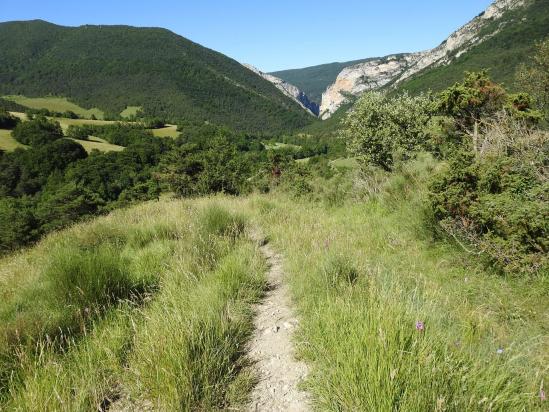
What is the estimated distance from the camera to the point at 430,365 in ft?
6.42

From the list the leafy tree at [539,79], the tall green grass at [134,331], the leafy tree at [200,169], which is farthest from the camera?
the leafy tree at [200,169]

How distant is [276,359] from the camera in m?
2.81

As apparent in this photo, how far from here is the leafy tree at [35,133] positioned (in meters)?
89.4

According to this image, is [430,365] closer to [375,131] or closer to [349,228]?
[349,228]

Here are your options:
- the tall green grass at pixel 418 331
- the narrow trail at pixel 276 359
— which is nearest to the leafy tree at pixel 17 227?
the narrow trail at pixel 276 359

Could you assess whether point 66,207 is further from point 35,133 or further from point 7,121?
point 7,121

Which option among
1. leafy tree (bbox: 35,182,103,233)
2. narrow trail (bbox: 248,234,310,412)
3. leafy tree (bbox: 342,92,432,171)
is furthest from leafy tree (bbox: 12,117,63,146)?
narrow trail (bbox: 248,234,310,412)

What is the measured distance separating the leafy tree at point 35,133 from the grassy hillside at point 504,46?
121097 millimetres

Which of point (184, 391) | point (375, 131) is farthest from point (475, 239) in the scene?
point (375, 131)

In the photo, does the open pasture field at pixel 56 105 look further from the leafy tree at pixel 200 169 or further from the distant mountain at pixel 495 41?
the distant mountain at pixel 495 41

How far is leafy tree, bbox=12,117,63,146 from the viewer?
293ft

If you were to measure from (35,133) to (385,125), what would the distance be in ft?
349

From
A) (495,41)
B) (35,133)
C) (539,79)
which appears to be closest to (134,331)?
(539,79)

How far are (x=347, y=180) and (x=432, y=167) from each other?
173 inches
